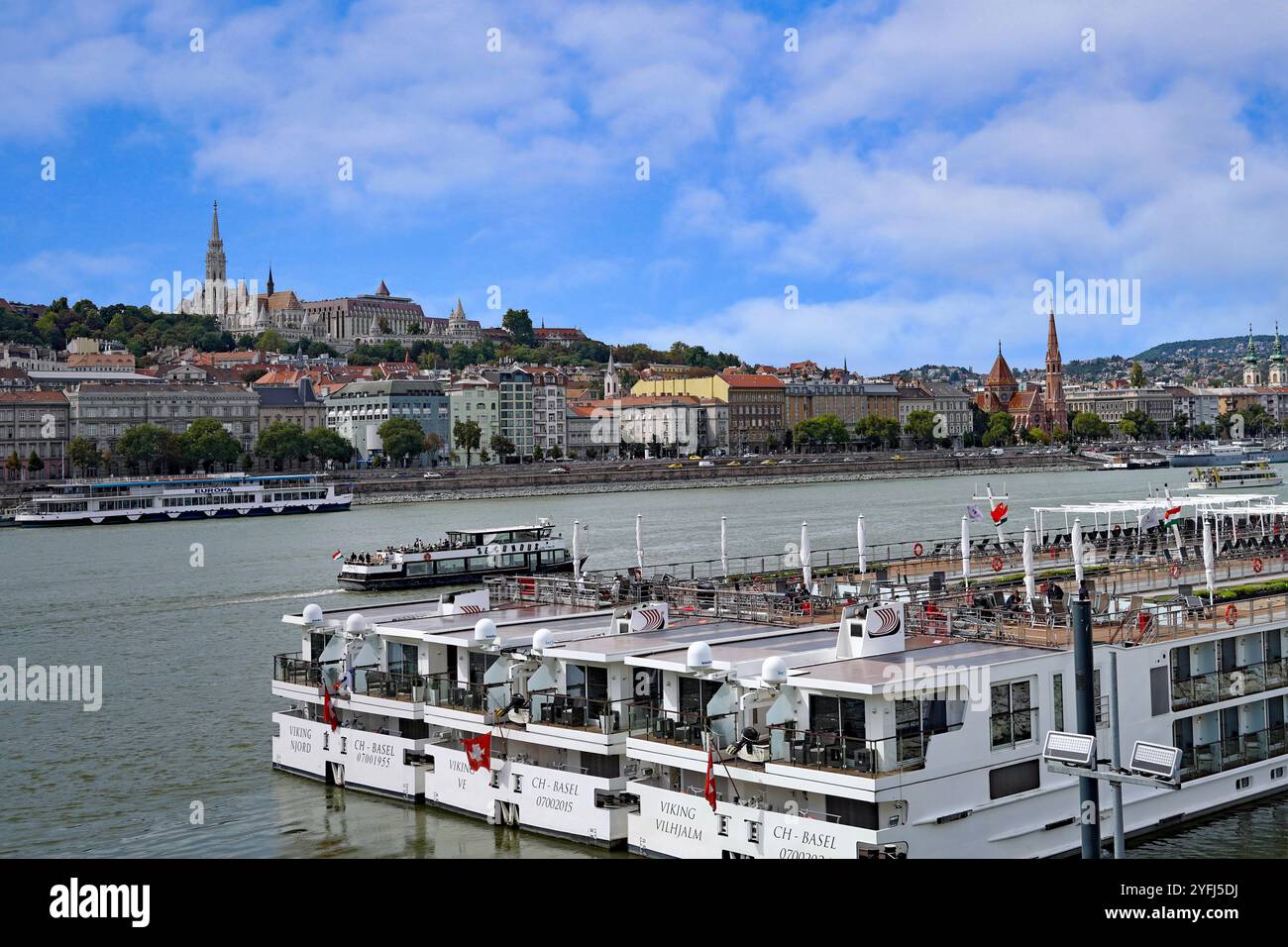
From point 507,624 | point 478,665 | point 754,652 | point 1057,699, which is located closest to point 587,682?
point 754,652

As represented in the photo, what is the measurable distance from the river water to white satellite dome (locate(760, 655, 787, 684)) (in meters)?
3.07

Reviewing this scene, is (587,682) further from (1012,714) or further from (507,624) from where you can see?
(1012,714)

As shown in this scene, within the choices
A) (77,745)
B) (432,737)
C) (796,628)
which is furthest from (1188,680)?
(77,745)

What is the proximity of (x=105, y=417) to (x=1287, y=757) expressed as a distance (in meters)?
112

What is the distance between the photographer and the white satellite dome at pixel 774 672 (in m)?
13.5

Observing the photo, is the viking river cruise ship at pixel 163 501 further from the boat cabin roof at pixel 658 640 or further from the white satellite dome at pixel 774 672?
the white satellite dome at pixel 774 672

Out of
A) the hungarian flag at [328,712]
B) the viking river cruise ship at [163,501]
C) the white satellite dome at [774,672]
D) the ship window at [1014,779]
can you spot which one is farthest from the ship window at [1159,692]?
the viking river cruise ship at [163,501]

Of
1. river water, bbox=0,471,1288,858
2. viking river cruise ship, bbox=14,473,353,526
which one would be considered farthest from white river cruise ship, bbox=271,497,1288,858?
viking river cruise ship, bbox=14,473,353,526

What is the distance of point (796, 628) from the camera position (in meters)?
18.3

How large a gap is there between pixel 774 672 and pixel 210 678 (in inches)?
680

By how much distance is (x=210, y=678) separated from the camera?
2783cm

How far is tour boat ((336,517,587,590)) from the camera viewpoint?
46.0 metres

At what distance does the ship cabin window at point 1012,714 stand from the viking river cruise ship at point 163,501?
70.4m

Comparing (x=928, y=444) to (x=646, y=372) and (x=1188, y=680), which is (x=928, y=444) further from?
(x=1188, y=680)
